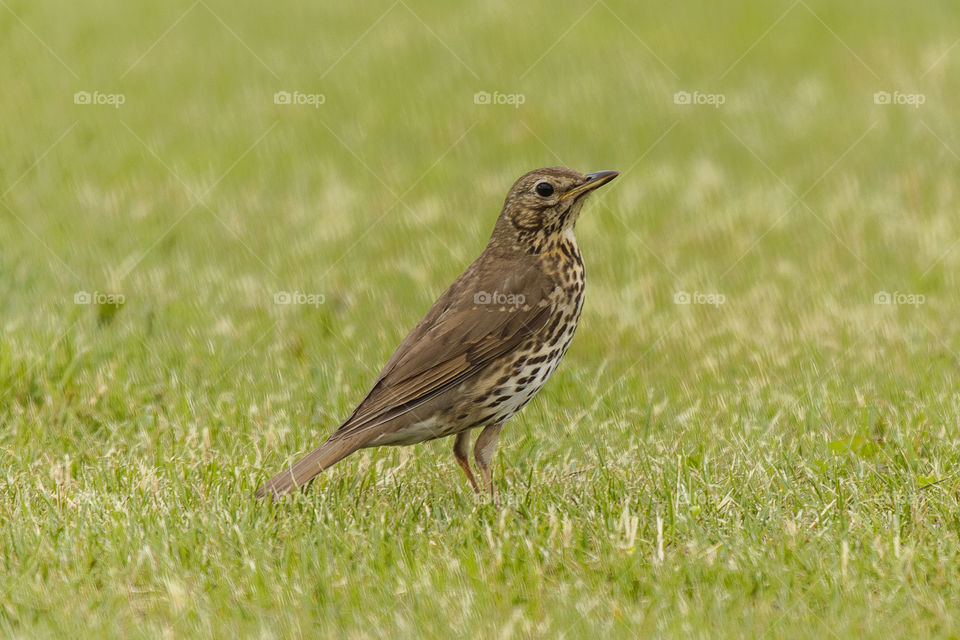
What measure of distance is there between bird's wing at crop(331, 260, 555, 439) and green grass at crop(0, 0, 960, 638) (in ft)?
1.32

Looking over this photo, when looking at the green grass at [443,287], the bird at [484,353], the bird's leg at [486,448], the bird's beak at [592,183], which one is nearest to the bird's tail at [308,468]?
the bird at [484,353]

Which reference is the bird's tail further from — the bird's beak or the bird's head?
the bird's beak

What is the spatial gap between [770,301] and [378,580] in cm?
438

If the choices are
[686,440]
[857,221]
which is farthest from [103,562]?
[857,221]

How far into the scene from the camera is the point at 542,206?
5.83 metres

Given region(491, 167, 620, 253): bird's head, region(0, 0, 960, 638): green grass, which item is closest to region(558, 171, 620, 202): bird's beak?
region(491, 167, 620, 253): bird's head

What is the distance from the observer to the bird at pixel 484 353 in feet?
17.8

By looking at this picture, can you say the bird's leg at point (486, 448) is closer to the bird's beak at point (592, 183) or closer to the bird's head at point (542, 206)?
the bird's head at point (542, 206)

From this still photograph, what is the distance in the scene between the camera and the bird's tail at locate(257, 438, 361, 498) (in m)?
5.13

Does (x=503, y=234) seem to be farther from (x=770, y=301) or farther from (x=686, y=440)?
(x=770, y=301)

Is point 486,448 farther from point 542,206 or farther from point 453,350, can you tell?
point 542,206

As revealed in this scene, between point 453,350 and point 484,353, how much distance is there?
0.43 ft

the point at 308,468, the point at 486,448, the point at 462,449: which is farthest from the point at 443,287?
the point at 308,468

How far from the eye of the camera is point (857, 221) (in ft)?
32.3
